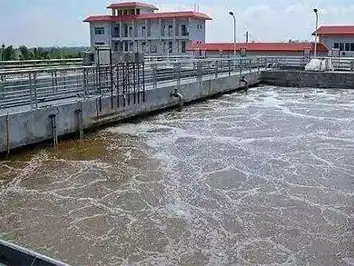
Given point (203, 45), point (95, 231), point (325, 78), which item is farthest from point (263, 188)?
point (203, 45)

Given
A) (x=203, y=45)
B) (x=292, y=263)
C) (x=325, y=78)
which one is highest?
(x=203, y=45)

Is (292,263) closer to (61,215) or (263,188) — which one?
(263,188)

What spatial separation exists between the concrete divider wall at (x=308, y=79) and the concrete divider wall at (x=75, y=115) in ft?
27.0

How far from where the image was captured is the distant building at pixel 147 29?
42.3 meters

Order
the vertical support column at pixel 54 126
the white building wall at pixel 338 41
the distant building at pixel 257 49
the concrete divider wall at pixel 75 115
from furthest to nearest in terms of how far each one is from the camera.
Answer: the distant building at pixel 257 49
the white building wall at pixel 338 41
the vertical support column at pixel 54 126
the concrete divider wall at pixel 75 115

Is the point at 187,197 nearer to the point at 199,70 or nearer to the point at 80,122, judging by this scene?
the point at 80,122

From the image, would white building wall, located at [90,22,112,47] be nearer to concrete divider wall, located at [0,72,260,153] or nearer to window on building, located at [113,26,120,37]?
window on building, located at [113,26,120,37]

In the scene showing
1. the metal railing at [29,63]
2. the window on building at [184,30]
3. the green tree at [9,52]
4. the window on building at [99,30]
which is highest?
the window on building at [99,30]

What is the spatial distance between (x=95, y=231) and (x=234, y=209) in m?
1.90

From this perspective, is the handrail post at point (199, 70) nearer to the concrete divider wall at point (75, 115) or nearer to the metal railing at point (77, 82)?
the metal railing at point (77, 82)

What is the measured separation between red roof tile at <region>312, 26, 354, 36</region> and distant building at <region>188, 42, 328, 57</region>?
1178 mm

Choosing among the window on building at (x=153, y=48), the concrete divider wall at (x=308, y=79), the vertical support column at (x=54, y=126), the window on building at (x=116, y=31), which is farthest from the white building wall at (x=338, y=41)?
the vertical support column at (x=54, y=126)

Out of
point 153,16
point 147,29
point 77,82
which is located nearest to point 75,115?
point 77,82

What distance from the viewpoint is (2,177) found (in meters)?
7.58
